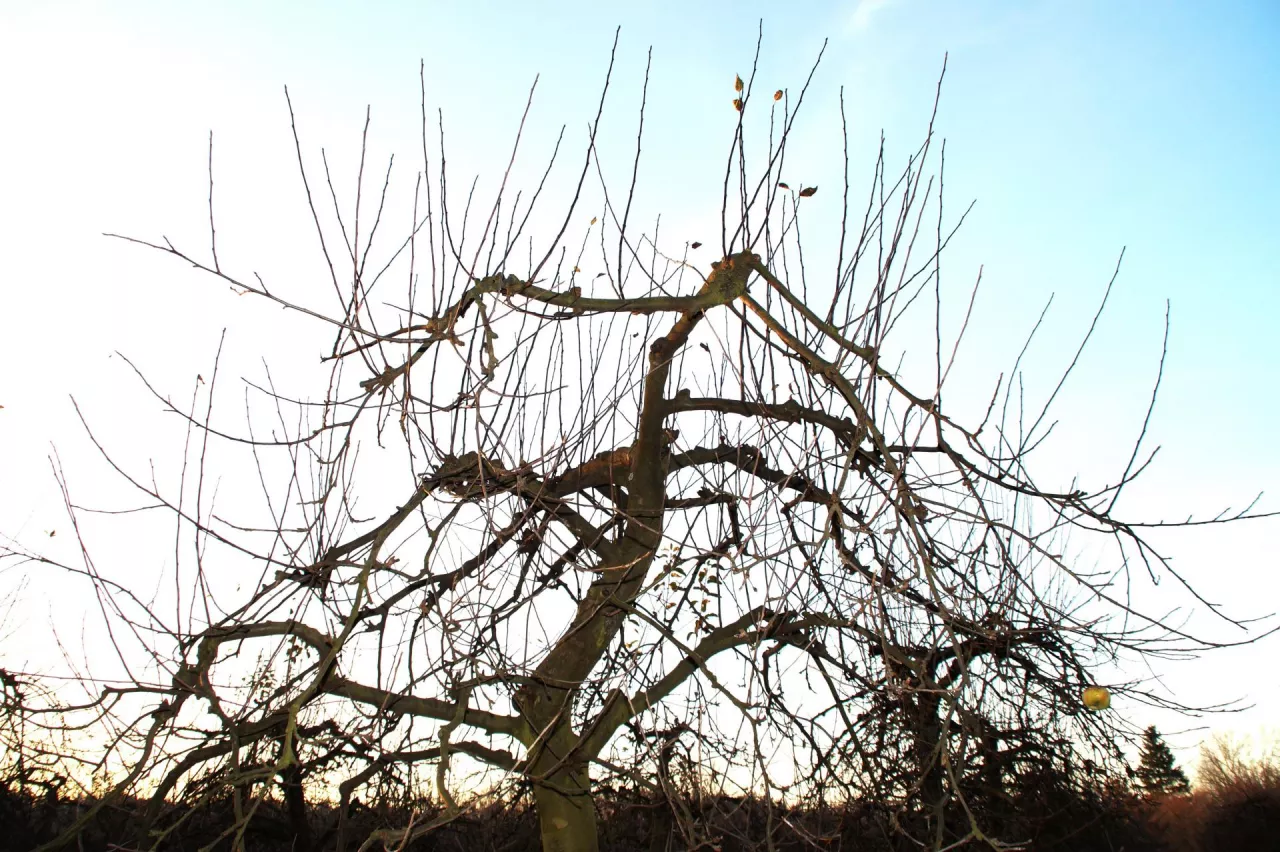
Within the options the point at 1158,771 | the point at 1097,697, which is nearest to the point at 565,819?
the point at 1097,697

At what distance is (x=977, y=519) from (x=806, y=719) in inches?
90.9

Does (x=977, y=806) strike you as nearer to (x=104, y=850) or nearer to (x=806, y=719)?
(x=806, y=719)

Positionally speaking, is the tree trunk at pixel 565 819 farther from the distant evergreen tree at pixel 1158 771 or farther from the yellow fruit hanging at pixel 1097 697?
the distant evergreen tree at pixel 1158 771

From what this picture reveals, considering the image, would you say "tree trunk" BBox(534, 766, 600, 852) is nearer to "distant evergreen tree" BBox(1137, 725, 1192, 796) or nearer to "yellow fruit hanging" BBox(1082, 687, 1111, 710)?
"yellow fruit hanging" BBox(1082, 687, 1111, 710)

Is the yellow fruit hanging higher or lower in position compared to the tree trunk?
lower

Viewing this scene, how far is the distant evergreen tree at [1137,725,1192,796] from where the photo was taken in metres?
6.56

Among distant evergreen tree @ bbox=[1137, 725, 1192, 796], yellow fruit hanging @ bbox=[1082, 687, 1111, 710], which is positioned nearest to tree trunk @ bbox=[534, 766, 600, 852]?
yellow fruit hanging @ bbox=[1082, 687, 1111, 710]

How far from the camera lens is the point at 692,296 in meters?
3.41

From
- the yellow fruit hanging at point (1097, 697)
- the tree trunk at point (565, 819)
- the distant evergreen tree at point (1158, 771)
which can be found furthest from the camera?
the distant evergreen tree at point (1158, 771)

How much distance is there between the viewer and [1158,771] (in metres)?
7.15

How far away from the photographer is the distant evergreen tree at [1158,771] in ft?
21.5

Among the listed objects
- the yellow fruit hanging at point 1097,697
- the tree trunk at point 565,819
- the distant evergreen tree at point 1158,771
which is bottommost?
the yellow fruit hanging at point 1097,697

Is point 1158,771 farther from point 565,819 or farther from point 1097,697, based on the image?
point 1097,697

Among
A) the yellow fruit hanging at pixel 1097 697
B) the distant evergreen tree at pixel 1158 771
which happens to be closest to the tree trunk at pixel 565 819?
the yellow fruit hanging at pixel 1097 697
